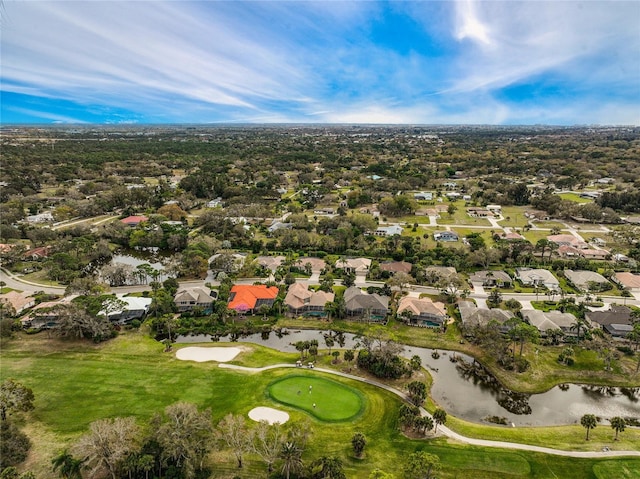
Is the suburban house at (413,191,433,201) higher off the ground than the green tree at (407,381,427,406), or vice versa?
the suburban house at (413,191,433,201)

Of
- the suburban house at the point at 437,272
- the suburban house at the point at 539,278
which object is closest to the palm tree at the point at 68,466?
the suburban house at the point at 437,272

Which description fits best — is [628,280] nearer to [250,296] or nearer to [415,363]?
[415,363]

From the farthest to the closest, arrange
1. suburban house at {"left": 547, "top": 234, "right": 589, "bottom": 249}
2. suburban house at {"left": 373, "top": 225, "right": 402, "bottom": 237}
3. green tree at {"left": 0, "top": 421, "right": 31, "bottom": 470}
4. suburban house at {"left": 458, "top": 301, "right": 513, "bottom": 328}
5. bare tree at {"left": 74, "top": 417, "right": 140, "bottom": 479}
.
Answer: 1. suburban house at {"left": 373, "top": 225, "right": 402, "bottom": 237}
2. suburban house at {"left": 547, "top": 234, "right": 589, "bottom": 249}
3. suburban house at {"left": 458, "top": 301, "right": 513, "bottom": 328}
4. green tree at {"left": 0, "top": 421, "right": 31, "bottom": 470}
5. bare tree at {"left": 74, "top": 417, "right": 140, "bottom": 479}

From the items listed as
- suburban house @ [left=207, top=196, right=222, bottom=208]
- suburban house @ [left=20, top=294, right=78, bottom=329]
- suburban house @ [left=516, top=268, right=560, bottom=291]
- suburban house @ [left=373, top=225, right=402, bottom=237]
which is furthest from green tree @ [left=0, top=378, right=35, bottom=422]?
suburban house @ [left=207, top=196, right=222, bottom=208]

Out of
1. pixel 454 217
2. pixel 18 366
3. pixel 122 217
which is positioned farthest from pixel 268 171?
pixel 18 366

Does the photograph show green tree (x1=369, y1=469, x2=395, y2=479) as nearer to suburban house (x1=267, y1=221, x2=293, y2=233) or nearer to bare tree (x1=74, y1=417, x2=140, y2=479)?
bare tree (x1=74, y1=417, x2=140, y2=479)

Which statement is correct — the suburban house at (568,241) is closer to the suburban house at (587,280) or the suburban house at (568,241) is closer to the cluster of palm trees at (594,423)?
the suburban house at (587,280)
